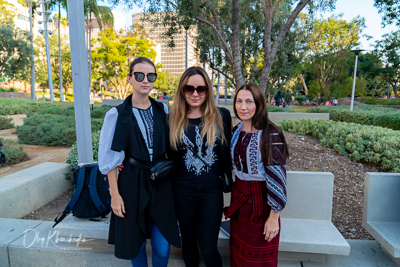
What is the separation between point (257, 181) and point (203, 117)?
64cm

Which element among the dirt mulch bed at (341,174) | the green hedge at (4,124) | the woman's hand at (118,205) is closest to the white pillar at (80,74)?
the woman's hand at (118,205)

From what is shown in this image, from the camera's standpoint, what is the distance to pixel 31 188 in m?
3.60

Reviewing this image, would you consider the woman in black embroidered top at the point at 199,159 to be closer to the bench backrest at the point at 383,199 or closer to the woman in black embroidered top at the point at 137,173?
the woman in black embroidered top at the point at 137,173

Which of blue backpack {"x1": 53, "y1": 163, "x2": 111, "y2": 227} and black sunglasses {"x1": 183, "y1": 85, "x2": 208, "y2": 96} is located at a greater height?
Answer: black sunglasses {"x1": 183, "y1": 85, "x2": 208, "y2": 96}

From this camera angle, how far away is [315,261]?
2.60m

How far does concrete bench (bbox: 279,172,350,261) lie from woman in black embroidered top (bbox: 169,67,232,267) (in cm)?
88

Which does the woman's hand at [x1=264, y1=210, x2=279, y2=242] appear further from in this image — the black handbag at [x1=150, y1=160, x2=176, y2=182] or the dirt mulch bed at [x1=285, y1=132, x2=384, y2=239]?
the dirt mulch bed at [x1=285, y1=132, x2=384, y2=239]

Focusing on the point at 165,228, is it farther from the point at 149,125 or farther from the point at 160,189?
the point at 149,125

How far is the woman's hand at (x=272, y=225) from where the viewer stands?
1895 mm

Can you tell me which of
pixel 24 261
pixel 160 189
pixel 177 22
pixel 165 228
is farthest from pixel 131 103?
pixel 177 22

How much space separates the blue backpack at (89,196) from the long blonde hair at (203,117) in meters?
1.30

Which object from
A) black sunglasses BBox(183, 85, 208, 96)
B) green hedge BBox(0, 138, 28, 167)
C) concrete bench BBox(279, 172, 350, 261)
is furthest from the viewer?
green hedge BBox(0, 138, 28, 167)

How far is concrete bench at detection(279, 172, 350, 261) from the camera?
258cm

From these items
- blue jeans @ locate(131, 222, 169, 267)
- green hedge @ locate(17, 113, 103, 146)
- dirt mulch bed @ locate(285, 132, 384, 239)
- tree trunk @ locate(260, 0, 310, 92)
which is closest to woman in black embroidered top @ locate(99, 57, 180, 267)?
blue jeans @ locate(131, 222, 169, 267)
